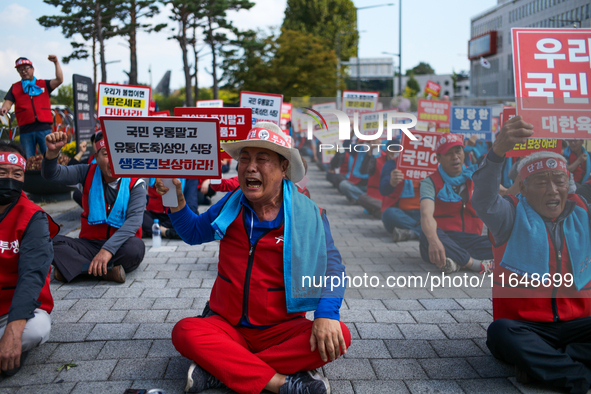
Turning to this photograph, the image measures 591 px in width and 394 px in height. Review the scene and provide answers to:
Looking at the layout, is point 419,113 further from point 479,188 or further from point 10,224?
point 10,224

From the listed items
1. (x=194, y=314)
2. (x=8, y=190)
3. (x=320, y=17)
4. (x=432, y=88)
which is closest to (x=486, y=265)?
(x=194, y=314)

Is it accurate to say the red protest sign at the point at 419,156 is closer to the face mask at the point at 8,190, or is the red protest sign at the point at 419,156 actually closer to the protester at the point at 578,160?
the protester at the point at 578,160

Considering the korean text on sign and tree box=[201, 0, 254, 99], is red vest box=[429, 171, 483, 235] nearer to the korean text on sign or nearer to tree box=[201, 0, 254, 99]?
the korean text on sign

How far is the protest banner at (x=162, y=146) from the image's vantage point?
Answer: 101 inches

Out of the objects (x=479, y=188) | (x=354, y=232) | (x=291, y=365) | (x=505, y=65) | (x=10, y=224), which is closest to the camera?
(x=291, y=365)

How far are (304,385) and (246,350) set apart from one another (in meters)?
0.35

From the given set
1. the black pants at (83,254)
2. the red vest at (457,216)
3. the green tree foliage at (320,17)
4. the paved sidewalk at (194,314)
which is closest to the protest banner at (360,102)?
the red vest at (457,216)

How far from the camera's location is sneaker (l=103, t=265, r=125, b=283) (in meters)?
4.43

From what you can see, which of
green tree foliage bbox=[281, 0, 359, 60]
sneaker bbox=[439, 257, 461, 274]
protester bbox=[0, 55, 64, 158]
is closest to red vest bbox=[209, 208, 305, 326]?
sneaker bbox=[439, 257, 461, 274]

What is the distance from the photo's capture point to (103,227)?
4.64 m

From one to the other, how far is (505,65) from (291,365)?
231ft

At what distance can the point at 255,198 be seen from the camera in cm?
264

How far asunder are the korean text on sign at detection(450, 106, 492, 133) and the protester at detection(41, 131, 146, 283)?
476cm

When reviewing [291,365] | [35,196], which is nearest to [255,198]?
[291,365]
